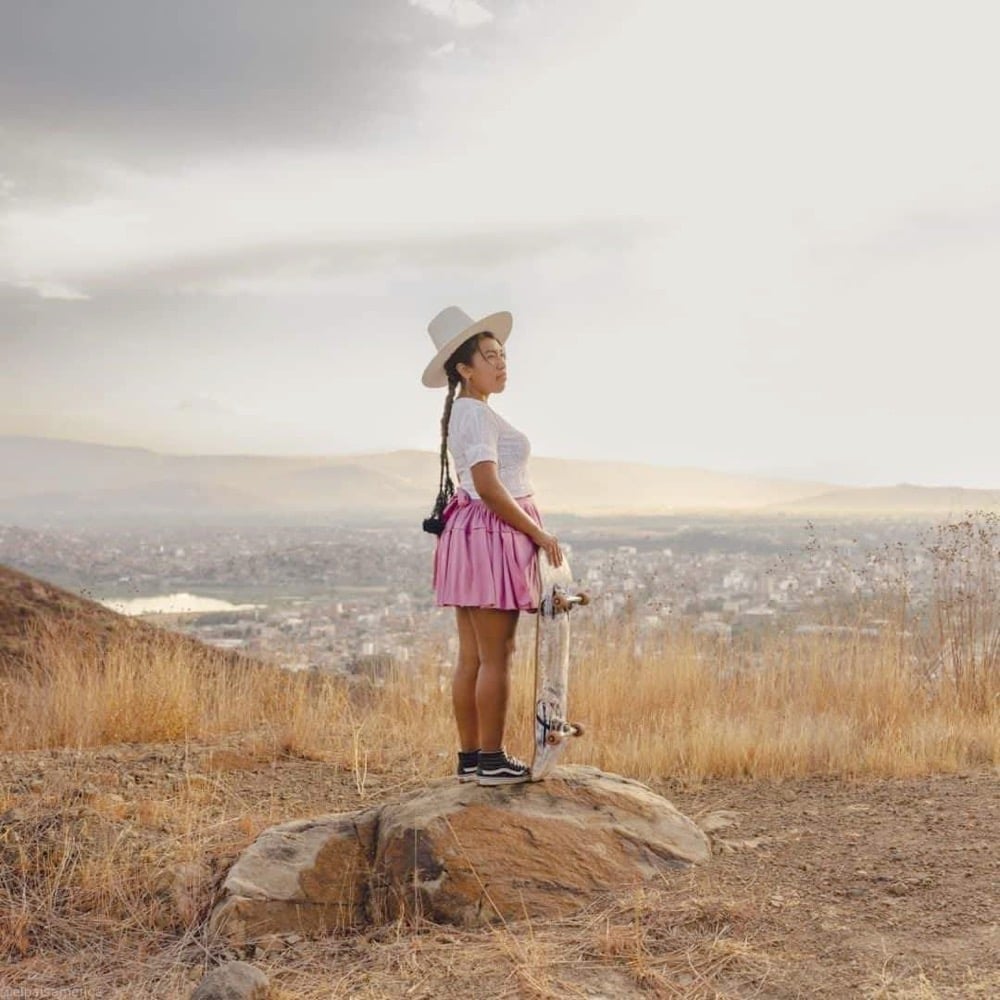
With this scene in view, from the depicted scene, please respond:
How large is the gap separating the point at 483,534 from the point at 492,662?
20.9 inches

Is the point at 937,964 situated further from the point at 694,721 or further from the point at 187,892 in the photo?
the point at 694,721

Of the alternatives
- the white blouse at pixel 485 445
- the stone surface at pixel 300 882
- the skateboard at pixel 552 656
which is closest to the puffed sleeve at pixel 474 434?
the white blouse at pixel 485 445

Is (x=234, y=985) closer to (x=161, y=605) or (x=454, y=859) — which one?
(x=454, y=859)

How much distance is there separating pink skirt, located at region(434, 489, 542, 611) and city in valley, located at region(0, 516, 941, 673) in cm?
142

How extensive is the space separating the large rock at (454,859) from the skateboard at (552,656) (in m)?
0.28

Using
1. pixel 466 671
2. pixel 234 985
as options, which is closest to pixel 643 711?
pixel 466 671

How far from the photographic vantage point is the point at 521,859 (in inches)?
192

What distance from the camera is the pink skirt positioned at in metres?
4.83

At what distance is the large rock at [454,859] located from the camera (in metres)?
4.80

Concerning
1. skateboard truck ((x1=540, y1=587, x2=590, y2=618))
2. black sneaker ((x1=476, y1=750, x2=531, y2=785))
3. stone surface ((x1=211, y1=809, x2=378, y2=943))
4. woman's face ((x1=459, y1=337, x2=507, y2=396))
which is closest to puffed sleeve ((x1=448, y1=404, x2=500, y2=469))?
woman's face ((x1=459, y1=337, x2=507, y2=396))

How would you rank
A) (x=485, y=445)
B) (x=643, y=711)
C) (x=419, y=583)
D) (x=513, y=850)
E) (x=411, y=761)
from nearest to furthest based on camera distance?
(x=485, y=445) < (x=513, y=850) < (x=411, y=761) < (x=643, y=711) < (x=419, y=583)

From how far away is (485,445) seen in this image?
4.79 m

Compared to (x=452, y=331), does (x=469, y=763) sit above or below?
below

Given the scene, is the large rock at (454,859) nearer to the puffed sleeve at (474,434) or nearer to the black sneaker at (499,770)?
the black sneaker at (499,770)
